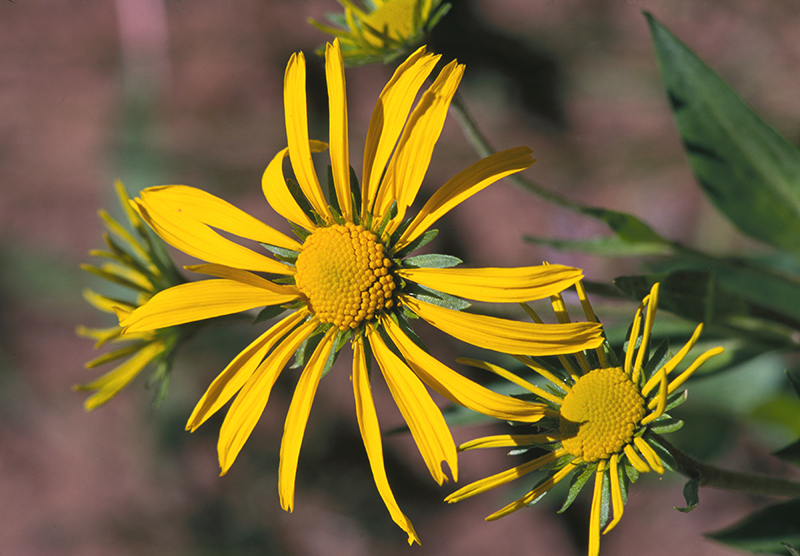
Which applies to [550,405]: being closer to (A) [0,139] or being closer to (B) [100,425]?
(B) [100,425]

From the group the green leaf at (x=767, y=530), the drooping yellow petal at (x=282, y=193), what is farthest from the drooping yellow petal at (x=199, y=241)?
the green leaf at (x=767, y=530)

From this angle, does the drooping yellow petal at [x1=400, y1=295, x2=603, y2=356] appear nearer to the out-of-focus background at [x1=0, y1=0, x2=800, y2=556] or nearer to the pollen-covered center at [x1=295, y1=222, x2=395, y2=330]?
the pollen-covered center at [x1=295, y1=222, x2=395, y2=330]

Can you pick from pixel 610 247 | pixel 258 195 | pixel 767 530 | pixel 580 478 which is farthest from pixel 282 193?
pixel 258 195

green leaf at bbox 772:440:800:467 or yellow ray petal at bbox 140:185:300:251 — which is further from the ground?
yellow ray petal at bbox 140:185:300:251

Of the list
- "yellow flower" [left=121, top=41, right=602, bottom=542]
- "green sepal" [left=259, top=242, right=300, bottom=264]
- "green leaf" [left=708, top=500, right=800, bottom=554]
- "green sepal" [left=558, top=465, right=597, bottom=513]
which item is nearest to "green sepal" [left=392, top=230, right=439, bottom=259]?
"yellow flower" [left=121, top=41, right=602, bottom=542]

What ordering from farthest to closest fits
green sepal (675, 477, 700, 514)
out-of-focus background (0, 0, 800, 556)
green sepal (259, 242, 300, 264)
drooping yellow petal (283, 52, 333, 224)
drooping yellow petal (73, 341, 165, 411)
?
out-of-focus background (0, 0, 800, 556), drooping yellow petal (73, 341, 165, 411), green sepal (259, 242, 300, 264), drooping yellow petal (283, 52, 333, 224), green sepal (675, 477, 700, 514)

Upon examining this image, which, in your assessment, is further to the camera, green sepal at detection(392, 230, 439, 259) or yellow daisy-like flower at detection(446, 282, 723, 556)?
green sepal at detection(392, 230, 439, 259)

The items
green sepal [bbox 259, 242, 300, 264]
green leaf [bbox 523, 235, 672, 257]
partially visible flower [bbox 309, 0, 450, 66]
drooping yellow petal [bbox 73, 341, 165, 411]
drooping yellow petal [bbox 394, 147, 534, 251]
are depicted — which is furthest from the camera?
green leaf [bbox 523, 235, 672, 257]
